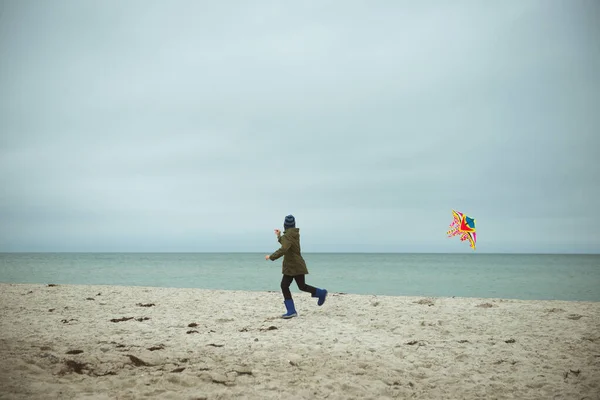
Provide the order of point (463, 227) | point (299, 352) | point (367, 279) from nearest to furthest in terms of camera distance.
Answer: point (299, 352)
point (463, 227)
point (367, 279)

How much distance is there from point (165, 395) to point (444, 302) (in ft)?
31.4

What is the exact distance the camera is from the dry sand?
15.4 feet

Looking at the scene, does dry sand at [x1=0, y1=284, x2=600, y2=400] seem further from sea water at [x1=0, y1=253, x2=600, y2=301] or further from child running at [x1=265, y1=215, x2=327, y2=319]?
sea water at [x1=0, y1=253, x2=600, y2=301]

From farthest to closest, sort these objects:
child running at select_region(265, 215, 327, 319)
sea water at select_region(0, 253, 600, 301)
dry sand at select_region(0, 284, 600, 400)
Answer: sea water at select_region(0, 253, 600, 301) < child running at select_region(265, 215, 327, 319) < dry sand at select_region(0, 284, 600, 400)

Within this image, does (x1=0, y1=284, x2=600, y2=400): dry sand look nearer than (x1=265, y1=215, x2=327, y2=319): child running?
Yes

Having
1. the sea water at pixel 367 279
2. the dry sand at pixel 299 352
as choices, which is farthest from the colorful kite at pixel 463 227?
the sea water at pixel 367 279

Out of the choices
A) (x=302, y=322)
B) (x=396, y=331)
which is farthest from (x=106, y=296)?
(x=396, y=331)

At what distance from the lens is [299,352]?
621cm

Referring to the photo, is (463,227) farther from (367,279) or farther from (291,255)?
(367,279)

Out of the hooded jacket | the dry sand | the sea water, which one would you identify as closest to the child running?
the hooded jacket

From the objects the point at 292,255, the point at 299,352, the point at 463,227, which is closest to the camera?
the point at 299,352

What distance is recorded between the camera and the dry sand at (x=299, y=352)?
469cm

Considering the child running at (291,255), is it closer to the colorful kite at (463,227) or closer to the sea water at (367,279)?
the colorful kite at (463,227)

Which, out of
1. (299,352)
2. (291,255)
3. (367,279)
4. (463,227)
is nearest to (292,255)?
(291,255)
